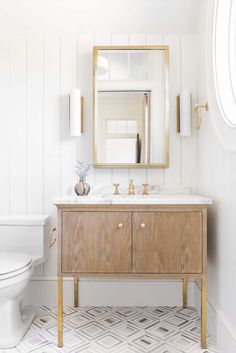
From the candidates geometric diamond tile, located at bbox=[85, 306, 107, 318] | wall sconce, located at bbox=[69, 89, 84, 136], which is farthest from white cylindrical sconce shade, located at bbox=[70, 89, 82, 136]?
geometric diamond tile, located at bbox=[85, 306, 107, 318]

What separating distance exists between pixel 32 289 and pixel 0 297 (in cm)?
67

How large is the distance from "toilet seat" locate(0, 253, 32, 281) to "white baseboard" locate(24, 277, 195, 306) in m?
0.52

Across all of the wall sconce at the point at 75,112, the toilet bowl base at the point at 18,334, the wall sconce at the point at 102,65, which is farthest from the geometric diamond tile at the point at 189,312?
the wall sconce at the point at 102,65

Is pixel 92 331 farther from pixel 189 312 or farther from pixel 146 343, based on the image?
pixel 189 312

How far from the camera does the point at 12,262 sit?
74.8 inches

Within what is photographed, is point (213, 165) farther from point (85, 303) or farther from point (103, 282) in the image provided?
point (85, 303)

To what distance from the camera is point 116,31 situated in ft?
8.05

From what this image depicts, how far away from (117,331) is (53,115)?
5.04 ft

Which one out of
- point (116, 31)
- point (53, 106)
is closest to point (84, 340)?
point (53, 106)

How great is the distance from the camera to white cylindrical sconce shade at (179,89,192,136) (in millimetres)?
2389

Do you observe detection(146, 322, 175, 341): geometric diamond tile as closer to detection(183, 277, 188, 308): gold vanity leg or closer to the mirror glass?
detection(183, 277, 188, 308): gold vanity leg

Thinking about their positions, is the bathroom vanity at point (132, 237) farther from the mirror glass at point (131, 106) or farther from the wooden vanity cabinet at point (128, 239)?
the mirror glass at point (131, 106)

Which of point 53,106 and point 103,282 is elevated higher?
point 53,106

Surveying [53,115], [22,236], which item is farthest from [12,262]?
[53,115]
